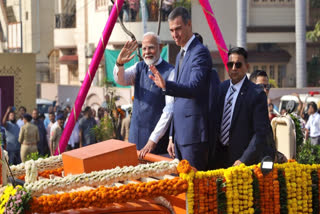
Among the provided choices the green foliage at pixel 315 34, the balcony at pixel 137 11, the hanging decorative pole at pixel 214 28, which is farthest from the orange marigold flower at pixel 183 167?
the green foliage at pixel 315 34

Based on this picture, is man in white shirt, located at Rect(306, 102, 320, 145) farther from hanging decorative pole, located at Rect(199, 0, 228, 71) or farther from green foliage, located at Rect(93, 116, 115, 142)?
hanging decorative pole, located at Rect(199, 0, 228, 71)

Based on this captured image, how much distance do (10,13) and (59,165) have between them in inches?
1468

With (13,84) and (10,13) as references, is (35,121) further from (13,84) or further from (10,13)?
(10,13)

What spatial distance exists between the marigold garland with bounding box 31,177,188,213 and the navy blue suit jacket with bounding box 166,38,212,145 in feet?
3.03

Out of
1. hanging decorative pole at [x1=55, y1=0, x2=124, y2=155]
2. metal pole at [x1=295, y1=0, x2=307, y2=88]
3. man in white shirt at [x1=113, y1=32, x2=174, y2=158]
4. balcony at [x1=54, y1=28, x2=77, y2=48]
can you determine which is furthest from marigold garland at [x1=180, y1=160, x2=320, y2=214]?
balcony at [x1=54, y1=28, x2=77, y2=48]

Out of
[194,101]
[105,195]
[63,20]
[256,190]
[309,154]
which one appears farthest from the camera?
[63,20]

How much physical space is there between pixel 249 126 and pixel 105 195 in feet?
5.31

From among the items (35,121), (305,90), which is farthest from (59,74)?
(35,121)

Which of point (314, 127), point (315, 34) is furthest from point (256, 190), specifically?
point (315, 34)

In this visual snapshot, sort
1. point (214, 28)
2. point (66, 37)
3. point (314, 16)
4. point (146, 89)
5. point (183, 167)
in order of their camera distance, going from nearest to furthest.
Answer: point (183, 167) → point (146, 89) → point (214, 28) → point (314, 16) → point (66, 37)

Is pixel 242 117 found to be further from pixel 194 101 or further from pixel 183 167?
pixel 183 167

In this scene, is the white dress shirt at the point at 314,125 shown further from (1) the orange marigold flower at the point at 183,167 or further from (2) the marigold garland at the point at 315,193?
(1) the orange marigold flower at the point at 183,167

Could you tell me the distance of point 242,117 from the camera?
5527mm

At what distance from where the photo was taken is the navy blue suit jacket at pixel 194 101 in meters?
5.39
